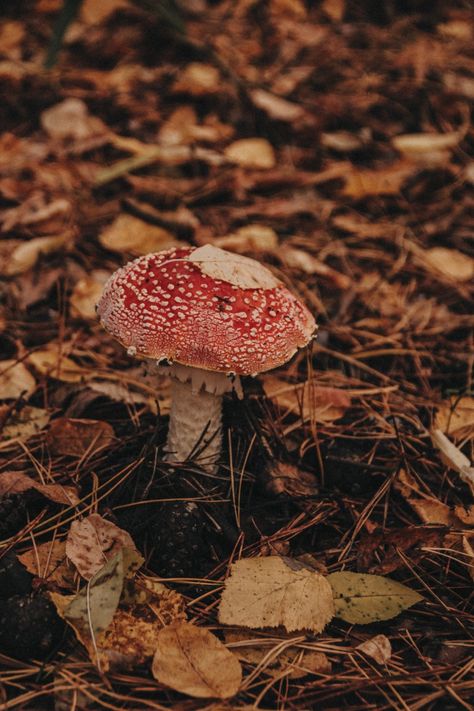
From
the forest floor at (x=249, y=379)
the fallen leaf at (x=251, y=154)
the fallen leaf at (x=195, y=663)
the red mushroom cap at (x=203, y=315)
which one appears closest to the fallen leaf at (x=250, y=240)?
the forest floor at (x=249, y=379)

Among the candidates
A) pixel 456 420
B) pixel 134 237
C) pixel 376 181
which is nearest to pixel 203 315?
pixel 456 420

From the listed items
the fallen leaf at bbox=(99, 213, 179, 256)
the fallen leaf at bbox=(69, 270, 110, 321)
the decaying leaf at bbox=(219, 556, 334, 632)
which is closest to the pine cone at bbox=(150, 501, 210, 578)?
the decaying leaf at bbox=(219, 556, 334, 632)

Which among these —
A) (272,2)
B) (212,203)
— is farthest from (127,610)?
(272,2)

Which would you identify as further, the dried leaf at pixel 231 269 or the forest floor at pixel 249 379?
the dried leaf at pixel 231 269

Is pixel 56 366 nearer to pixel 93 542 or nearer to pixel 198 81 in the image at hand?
pixel 93 542

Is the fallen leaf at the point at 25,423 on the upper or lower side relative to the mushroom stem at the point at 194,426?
lower

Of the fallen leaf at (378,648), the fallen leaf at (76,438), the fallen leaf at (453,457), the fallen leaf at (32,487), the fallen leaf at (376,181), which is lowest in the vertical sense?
the fallen leaf at (76,438)

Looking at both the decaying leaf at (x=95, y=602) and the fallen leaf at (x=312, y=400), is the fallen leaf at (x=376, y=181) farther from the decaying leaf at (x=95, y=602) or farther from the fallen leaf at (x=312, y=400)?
the decaying leaf at (x=95, y=602)

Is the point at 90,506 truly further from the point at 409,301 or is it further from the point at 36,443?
the point at 409,301
